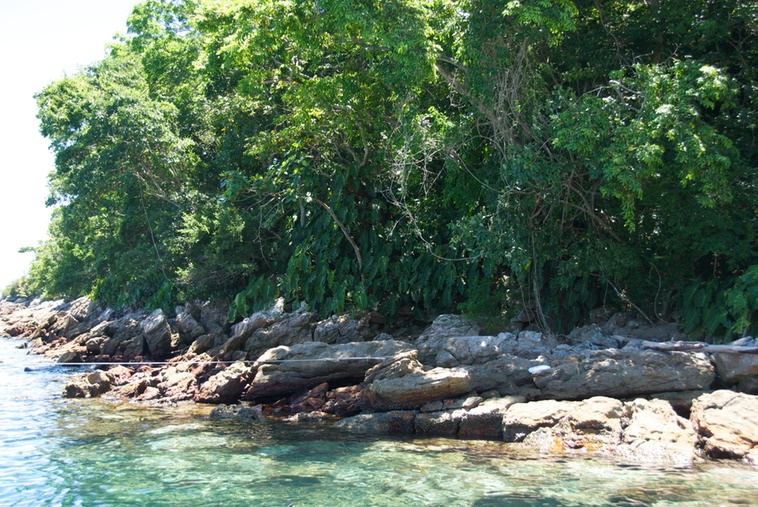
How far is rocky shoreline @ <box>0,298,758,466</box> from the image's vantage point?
27.6 feet

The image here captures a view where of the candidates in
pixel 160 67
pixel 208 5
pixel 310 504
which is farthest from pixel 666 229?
pixel 160 67

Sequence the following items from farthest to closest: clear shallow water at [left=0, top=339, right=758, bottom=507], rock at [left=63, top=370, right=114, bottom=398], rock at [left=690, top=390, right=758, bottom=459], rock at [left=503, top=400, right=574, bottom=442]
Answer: rock at [left=63, top=370, right=114, bottom=398]
rock at [left=503, top=400, right=574, bottom=442]
rock at [left=690, top=390, right=758, bottom=459]
clear shallow water at [left=0, top=339, right=758, bottom=507]

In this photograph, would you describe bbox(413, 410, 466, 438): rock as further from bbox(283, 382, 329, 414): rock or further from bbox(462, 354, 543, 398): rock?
bbox(283, 382, 329, 414): rock

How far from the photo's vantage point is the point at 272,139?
644 inches

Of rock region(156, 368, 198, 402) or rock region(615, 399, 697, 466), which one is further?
rock region(156, 368, 198, 402)

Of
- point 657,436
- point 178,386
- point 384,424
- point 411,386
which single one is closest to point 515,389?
point 411,386

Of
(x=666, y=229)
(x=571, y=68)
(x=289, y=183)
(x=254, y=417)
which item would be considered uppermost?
(x=571, y=68)

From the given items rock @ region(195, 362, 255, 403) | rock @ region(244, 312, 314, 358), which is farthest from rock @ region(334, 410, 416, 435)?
rock @ region(244, 312, 314, 358)

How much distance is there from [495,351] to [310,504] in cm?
565

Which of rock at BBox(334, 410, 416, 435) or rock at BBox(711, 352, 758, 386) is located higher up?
rock at BBox(711, 352, 758, 386)

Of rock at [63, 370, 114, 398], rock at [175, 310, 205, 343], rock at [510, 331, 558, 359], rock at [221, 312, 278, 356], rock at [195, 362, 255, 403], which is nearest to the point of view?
rock at [510, 331, 558, 359]

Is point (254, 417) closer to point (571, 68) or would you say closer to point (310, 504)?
point (310, 504)

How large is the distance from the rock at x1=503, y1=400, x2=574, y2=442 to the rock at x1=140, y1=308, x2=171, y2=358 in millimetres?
12912

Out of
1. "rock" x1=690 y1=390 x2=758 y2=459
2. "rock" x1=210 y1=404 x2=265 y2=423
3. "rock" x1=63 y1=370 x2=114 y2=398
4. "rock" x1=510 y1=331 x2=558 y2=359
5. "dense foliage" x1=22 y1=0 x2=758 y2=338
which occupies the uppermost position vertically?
"dense foliage" x1=22 y1=0 x2=758 y2=338
